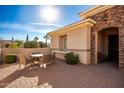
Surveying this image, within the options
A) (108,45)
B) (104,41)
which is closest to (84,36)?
(104,41)

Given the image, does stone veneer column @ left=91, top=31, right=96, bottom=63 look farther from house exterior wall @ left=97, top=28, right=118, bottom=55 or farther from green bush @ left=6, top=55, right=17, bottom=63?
green bush @ left=6, top=55, right=17, bottom=63

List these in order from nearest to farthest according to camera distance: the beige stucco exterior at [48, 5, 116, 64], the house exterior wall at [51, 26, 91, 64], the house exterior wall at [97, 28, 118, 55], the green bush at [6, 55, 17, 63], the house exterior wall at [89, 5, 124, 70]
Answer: the house exterior wall at [89, 5, 124, 70]
the beige stucco exterior at [48, 5, 116, 64]
the house exterior wall at [51, 26, 91, 64]
the house exterior wall at [97, 28, 118, 55]
the green bush at [6, 55, 17, 63]

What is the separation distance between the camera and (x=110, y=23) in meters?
7.39

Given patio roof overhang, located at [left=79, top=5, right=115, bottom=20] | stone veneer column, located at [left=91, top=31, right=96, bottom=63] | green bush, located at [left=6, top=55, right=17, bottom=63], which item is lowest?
green bush, located at [left=6, top=55, right=17, bottom=63]

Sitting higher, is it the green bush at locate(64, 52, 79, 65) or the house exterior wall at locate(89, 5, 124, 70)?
the house exterior wall at locate(89, 5, 124, 70)

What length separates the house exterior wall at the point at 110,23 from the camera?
6.65 m

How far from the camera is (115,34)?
9734mm

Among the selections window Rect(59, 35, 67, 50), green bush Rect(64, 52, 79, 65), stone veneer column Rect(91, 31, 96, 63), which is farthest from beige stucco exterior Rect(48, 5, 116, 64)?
window Rect(59, 35, 67, 50)

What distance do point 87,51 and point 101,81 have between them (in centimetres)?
366

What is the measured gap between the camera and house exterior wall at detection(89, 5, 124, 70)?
6.65m

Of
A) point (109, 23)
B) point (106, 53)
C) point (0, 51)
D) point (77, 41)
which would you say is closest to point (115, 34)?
point (106, 53)

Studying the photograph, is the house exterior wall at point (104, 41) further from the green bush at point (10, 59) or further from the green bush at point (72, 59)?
the green bush at point (10, 59)
